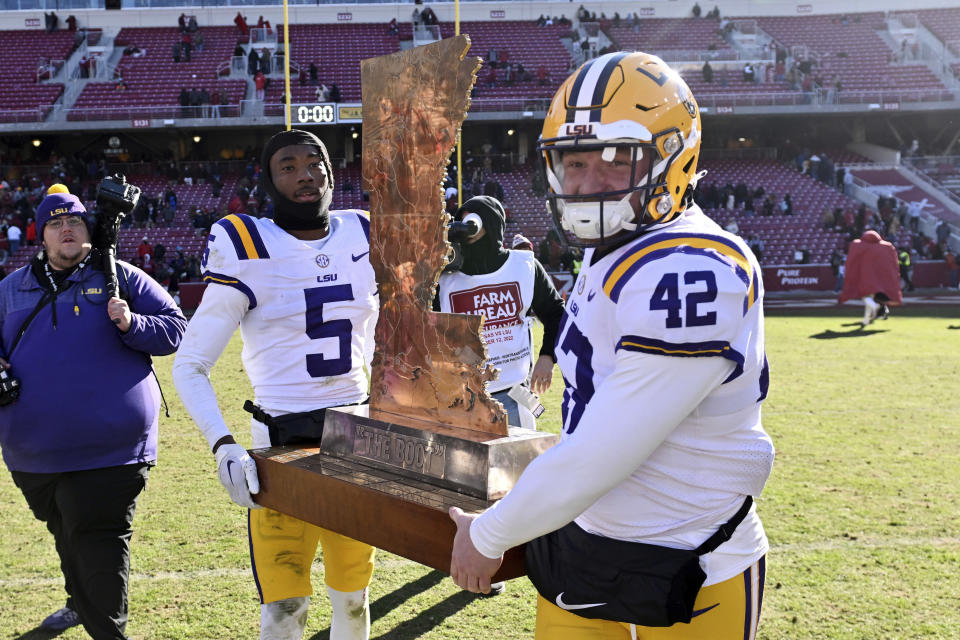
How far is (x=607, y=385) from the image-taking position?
149 cm

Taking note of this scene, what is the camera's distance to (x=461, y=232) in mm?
4199

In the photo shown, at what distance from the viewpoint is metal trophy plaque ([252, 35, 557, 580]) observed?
1.93 meters

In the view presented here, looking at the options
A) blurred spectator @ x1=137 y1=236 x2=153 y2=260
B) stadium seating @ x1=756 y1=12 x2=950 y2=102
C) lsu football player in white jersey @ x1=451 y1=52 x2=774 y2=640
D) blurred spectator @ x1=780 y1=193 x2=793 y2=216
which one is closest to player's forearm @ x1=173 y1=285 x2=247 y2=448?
lsu football player in white jersey @ x1=451 y1=52 x2=774 y2=640

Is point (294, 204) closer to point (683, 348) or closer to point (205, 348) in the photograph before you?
point (205, 348)

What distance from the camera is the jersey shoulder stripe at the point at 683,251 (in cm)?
150

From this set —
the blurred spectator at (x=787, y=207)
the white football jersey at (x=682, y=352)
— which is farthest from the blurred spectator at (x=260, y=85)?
the white football jersey at (x=682, y=352)

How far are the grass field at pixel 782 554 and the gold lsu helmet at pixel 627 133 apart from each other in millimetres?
2443

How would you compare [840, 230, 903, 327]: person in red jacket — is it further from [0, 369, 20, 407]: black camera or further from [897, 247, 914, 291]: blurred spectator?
[0, 369, 20, 407]: black camera

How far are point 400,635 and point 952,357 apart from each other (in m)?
9.06

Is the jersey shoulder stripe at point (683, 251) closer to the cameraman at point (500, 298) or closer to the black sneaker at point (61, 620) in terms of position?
the cameraman at point (500, 298)

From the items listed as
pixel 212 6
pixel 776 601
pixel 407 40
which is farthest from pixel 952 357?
pixel 212 6

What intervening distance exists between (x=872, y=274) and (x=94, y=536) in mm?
12776

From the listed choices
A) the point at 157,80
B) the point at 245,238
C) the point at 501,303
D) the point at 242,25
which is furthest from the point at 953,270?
the point at 242,25

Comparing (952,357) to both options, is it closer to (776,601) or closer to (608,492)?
(776,601)
